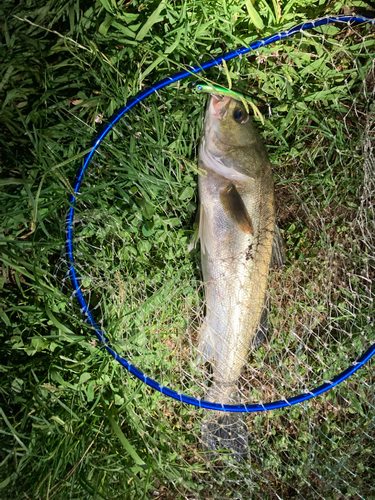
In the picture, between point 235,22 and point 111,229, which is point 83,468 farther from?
point 235,22

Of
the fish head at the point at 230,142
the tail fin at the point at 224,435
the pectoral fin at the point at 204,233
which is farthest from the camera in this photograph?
the tail fin at the point at 224,435

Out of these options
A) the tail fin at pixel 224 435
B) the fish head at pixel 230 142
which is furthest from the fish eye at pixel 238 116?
the tail fin at pixel 224 435

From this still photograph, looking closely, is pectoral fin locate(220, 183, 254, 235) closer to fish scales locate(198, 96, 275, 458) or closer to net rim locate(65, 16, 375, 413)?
fish scales locate(198, 96, 275, 458)

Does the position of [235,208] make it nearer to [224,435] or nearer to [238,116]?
[238,116]

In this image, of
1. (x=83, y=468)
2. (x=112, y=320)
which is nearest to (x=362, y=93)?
(x=112, y=320)

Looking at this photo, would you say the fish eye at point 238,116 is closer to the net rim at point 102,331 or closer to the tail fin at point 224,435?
the net rim at point 102,331

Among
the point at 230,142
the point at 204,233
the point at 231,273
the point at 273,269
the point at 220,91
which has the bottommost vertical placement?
the point at 273,269

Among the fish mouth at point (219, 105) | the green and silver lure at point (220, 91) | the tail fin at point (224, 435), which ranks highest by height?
the green and silver lure at point (220, 91)

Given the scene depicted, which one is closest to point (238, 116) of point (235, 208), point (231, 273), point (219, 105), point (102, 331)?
point (219, 105)
